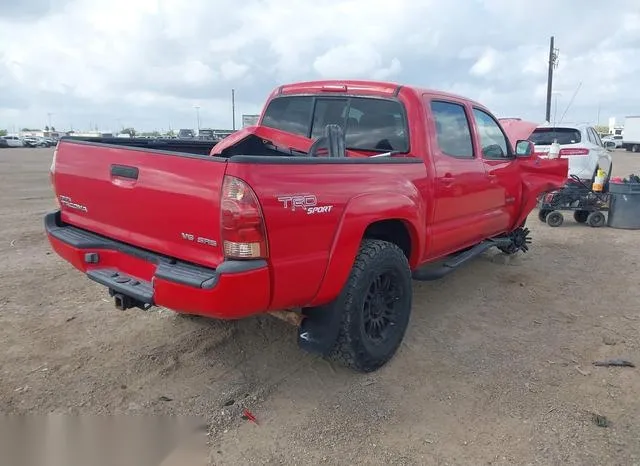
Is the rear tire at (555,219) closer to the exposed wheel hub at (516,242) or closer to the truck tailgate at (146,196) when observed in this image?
the exposed wheel hub at (516,242)

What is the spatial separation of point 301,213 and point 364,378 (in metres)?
1.42

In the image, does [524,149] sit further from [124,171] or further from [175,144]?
[124,171]

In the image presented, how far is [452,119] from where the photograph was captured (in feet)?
15.5

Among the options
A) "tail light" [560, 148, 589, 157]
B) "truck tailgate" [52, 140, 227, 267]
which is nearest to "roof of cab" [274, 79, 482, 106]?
"truck tailgate" [52, 140, 227, 267]

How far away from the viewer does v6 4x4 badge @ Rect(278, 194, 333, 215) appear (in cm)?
277

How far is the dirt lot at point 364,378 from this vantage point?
115 inches

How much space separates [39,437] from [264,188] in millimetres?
1865

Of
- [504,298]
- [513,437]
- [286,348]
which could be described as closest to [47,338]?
[286,348]

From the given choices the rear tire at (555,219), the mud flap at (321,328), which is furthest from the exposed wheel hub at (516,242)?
the mud flap at (321,328)

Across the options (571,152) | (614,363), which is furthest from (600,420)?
(571,152)

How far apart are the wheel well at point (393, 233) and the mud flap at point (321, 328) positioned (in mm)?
723

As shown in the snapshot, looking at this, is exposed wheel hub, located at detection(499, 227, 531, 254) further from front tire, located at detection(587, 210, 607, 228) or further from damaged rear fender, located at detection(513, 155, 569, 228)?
front tire, located at detection(587, 210, 607, 228)

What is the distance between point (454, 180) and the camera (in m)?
4.46

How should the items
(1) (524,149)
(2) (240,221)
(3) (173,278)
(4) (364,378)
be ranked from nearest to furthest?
(2) (240,221), (3) (173,278), (4) (364,378), (1) (524,149)
